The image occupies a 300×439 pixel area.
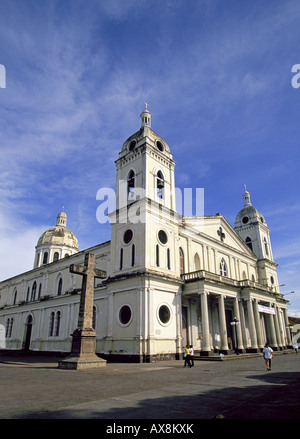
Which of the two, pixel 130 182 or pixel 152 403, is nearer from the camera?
pixel 152 403

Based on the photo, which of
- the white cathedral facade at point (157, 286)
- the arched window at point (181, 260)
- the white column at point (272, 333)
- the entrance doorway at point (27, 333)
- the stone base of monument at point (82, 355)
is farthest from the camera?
the entrance doorway at point (27, 333)

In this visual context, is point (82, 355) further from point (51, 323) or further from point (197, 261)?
point (51, 323)

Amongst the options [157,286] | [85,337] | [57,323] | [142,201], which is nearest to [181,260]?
[157,286]

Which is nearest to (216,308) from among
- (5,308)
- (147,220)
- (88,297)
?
(147,220)

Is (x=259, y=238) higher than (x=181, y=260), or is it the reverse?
(x=259, y=238)

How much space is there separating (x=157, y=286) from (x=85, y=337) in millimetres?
8355

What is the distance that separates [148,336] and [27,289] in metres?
28.4

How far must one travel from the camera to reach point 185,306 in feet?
90.4

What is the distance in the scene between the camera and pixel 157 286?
24.2 m

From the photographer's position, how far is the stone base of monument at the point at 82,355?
16.2m

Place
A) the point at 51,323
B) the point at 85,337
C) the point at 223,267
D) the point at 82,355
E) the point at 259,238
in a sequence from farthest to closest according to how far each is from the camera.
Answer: the point at 259,238, the point at 51,323, the point at 223,267, the point at 85,337, the point at 82,355

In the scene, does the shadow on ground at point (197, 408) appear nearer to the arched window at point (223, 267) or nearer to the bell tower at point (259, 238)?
Answer: the arched window at point (223, 267)

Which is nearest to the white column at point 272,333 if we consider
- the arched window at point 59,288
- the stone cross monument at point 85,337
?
the stone cross monument at point 85,337
